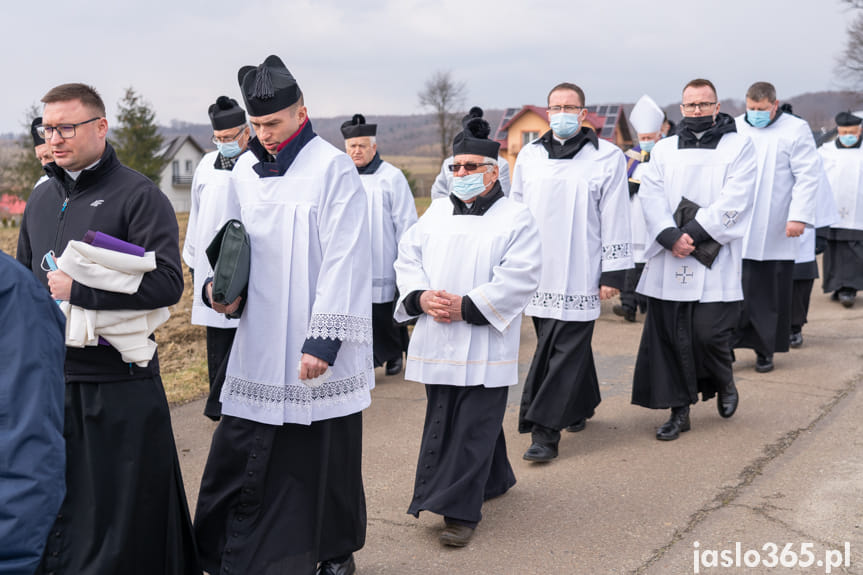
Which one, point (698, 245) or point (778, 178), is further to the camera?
point (778, 178)

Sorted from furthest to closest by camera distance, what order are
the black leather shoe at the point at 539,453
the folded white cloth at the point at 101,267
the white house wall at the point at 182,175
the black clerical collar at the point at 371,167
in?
the white house wall at the point at 182,175, the black clerical collar at the point at 371,167, the black leather shoe at the point at 539,453, the folded white cloth at the point at 101,267

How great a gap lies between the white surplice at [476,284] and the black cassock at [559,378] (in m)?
1.05

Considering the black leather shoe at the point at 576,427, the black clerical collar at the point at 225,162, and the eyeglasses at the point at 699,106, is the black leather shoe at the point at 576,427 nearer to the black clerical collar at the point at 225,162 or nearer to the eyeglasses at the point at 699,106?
the eyeglasses at the point at 699,106

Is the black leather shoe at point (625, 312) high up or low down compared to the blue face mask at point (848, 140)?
down

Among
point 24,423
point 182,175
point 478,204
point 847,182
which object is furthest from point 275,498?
point 182,175

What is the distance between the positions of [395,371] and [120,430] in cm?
530

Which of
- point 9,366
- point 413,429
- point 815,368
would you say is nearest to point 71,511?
point 9,366

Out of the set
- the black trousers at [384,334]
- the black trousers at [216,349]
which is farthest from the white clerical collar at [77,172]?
the black trousers at [384,334]

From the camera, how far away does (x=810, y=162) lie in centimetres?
857

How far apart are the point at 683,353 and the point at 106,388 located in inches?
167

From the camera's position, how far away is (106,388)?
3631 millimetres

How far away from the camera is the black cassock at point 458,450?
4.84 meters

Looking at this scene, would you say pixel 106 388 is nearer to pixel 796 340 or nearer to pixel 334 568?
pixel 334 568

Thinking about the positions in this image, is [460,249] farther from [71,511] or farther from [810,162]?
[810,162]
